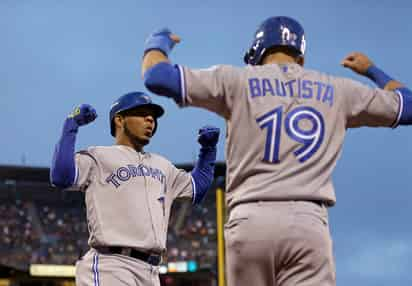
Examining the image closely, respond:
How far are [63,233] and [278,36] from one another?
26927 mm

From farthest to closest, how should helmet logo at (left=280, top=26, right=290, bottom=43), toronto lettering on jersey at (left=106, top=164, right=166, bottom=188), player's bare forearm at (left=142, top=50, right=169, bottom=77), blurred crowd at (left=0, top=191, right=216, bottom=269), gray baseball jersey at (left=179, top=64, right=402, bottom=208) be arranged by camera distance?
blurred crowd at (left=0, top=191, right=216, bottom=269)
toronto lettering on jersey at (left=106, top=164, right=166, bottom=188)
helmet logo at (left=280, top=26, right=290, bottom=43)
player's bare forearm at (left=142, top=50, right=169, bottom=77)
gray baseball jersey at (left=179, top=64, right=402, bottom=208)

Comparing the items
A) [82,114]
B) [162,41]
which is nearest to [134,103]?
[82,114]

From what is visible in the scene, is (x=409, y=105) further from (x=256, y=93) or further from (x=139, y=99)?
(x=139, y=99)

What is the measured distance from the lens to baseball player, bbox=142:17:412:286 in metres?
2.80

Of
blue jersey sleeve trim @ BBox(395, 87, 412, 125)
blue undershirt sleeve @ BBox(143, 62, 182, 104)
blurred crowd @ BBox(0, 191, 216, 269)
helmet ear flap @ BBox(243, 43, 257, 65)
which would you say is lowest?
blurred crowd @ BBox(0, 191, 216, 269)

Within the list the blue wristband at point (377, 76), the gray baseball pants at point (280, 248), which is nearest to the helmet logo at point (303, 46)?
the blue wristband at point (377, 76)

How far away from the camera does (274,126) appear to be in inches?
116

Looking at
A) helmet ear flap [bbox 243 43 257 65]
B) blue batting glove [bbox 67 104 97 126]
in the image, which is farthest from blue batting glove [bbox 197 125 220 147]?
helmet ear flap [bbox 243 43 257 65]

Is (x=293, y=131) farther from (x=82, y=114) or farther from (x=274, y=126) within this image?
(x=82, y=114)

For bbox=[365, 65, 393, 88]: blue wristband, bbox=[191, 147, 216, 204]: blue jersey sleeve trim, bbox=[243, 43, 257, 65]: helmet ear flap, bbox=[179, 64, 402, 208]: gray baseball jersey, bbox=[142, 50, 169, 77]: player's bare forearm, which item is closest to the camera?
bbox=[179, 64, 402, 208]: gray baseball jersey

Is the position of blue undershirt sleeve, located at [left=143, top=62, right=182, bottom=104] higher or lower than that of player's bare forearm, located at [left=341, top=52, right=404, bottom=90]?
lower

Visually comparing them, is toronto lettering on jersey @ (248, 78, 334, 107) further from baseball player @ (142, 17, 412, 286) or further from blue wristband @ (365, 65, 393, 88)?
blue wristband @ (365, 65, 393, 88)

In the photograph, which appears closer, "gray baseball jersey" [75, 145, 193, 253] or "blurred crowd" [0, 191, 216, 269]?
"gray baseball jersey" [75, 145, 193, 253]

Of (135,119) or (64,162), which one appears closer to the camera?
(64,162)
